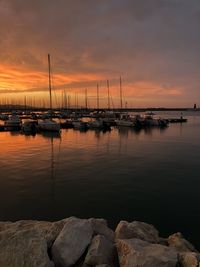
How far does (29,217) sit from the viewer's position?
43.0 feet

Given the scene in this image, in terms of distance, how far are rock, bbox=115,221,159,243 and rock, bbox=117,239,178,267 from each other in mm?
1057

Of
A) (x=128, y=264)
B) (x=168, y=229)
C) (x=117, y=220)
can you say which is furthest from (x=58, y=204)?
(x=128, y=264)

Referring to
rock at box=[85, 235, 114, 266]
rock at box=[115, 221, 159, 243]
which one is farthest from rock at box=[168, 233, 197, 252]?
rock at box=[85, 235, 114, 266]

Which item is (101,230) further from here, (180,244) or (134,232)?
(180,244)

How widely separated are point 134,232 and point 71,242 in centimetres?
219

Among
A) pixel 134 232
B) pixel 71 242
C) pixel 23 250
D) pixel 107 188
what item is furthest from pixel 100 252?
pixel 107 188

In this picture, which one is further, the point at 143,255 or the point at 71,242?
the point at 71,242

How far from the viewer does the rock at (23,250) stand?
6566 millimetres

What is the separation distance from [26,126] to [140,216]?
155 ft

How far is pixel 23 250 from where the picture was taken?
6.76 m

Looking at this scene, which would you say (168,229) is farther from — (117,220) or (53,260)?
(53,260)

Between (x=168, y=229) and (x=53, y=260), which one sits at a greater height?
(x=53, y=260)

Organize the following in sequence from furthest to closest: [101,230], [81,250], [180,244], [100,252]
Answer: [180,244]
[101,230]
[81,250]
[100,252]

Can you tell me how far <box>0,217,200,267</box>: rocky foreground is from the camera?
259 inches
